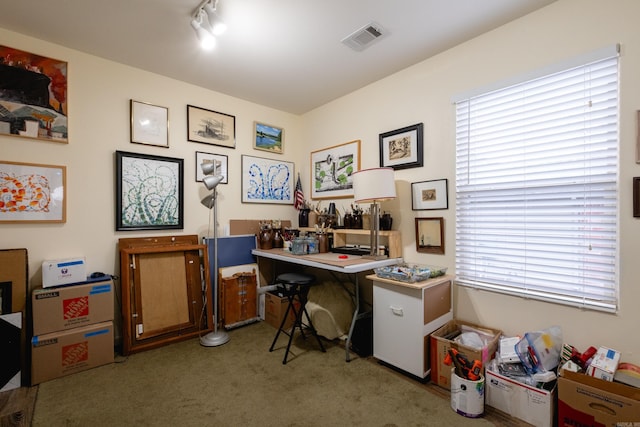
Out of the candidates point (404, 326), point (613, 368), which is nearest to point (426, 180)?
point (404, 326)

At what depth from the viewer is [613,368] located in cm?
156

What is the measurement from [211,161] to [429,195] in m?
2.42

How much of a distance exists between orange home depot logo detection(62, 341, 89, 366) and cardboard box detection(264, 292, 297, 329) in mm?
1635

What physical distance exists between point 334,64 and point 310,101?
3.15 ft

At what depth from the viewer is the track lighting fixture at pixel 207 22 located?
6.36ft

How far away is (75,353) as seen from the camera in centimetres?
228

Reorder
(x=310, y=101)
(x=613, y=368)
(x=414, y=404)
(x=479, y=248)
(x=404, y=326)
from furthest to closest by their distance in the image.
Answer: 1. (x=310, y=101)
2. (x=479, y=248)
3. (x=404, y=326)
4. (x=414, y=404)
5. (x=613, y=368)

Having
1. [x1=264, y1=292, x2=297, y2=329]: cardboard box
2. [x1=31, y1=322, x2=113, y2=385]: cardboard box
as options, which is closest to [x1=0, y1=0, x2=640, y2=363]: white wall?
[x1=31, y1=322, x2=113, y2=385]: cardboard box

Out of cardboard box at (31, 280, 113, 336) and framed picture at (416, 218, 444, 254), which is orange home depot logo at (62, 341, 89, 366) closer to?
cardboard box at (31, 280, 113, 336)

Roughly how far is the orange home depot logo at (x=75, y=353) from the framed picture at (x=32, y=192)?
3.45 feet

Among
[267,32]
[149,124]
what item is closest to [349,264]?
[267,32]

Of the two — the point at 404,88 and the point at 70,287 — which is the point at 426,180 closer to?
the point at 404,88

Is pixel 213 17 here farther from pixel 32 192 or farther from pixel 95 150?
pixel 32 192

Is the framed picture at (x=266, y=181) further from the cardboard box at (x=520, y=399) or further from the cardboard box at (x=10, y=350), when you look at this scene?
the cardboard box at (x=520, y=399)
